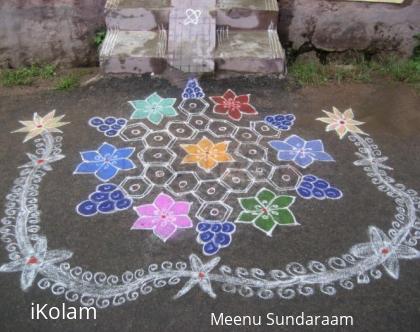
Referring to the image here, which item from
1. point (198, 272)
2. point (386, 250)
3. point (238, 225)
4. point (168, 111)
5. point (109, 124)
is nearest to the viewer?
point (198, 272)

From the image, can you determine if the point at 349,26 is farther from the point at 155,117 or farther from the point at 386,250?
the point at 386,250

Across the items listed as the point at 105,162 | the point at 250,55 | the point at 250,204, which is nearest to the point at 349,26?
the point at 250,55

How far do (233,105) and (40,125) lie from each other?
1632 mm

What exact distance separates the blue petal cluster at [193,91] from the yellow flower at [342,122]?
1.07m

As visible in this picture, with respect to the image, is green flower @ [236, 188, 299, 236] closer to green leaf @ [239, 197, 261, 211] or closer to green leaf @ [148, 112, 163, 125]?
green leaf @ [239, 197, 261, 211]

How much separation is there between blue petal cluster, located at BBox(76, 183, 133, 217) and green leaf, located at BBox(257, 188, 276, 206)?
2.86 feet

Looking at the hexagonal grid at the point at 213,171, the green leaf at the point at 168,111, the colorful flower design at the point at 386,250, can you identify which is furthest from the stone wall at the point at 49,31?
the colorful flower design at the point at 386,250

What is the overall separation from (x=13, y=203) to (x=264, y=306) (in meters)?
1.79

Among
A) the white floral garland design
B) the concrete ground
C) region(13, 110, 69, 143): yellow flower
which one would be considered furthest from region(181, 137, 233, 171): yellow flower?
region(13, 110, 69, 143): yellow flower

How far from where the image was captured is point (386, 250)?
269 centimetres

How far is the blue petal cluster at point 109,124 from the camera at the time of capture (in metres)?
3.57

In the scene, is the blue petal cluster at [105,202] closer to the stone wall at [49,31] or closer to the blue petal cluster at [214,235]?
the blue petal cluster at [214,235]

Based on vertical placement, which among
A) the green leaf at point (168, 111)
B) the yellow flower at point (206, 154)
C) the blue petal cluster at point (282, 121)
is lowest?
the yellow flower at point (206, 154)

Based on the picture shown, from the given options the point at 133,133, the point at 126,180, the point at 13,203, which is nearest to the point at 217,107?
the point at 133,133
